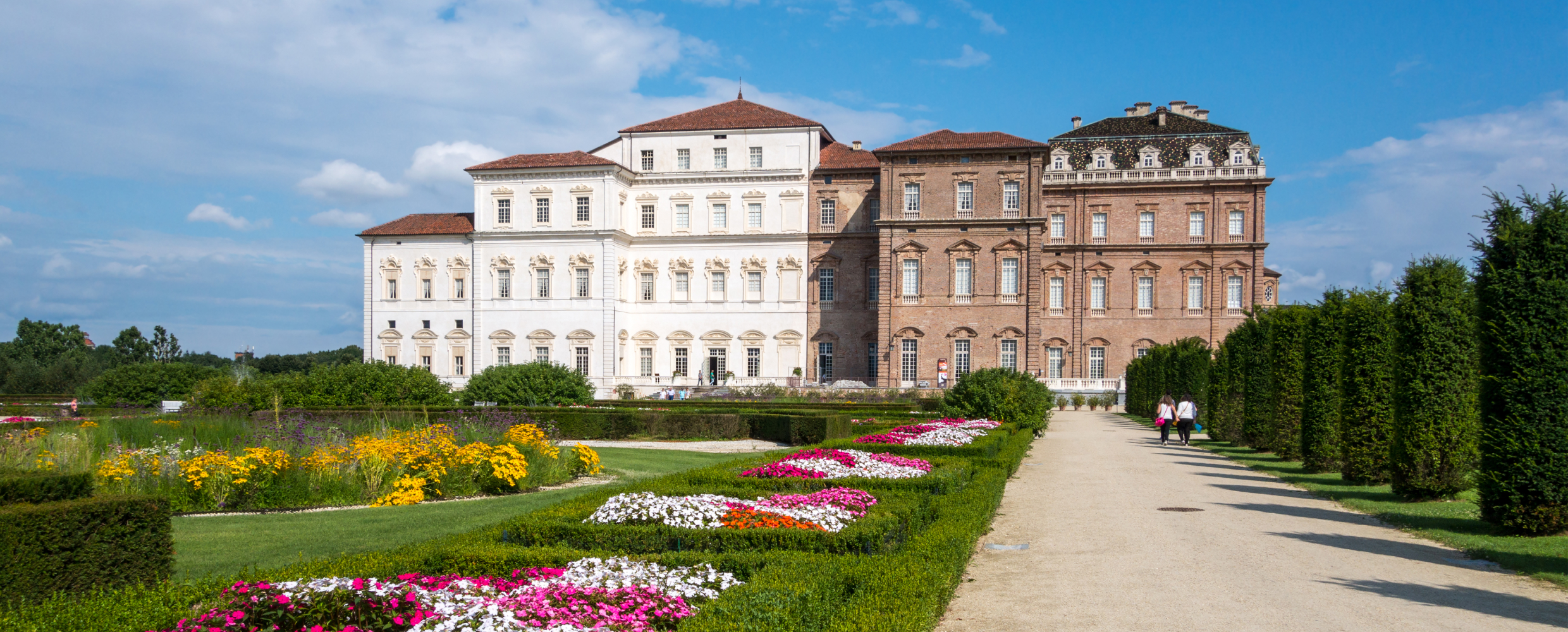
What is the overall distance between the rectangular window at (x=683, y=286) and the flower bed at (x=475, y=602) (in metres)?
45.1

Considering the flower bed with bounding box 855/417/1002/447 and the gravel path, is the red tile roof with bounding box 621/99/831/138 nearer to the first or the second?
the flower bed with bounding box 855/417/1002/447

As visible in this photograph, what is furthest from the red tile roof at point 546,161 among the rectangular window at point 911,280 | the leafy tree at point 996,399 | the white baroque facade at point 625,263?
the leafy tree at point 996,399

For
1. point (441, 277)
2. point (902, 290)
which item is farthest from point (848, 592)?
point (441, 277)

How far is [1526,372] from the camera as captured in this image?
9492 millimetres

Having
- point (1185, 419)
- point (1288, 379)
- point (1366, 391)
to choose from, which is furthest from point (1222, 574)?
point (1185, 419)

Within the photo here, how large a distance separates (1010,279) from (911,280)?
4.57m

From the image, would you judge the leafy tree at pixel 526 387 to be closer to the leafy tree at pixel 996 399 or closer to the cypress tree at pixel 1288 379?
the leafy tree at pixel 996 399

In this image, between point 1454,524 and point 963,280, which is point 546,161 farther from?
point 1454,524

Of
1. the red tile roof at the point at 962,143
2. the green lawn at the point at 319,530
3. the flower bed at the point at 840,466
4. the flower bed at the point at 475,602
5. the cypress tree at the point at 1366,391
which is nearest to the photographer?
the flower bed at the point at 475,602

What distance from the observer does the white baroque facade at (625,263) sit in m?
48.8

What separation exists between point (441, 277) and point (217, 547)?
44605mm

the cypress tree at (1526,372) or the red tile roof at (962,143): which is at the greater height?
the red tile roof at (962,143)

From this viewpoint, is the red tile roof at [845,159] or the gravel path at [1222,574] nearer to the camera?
the gravel path at [1222,574]

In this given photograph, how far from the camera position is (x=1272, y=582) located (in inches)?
284
